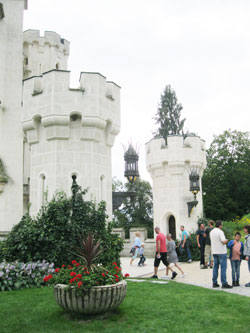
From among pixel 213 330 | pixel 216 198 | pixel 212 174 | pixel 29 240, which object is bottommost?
pixel 213 330

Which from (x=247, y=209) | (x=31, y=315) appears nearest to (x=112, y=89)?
(x=31, y=315)

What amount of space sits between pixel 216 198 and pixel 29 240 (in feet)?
85.9

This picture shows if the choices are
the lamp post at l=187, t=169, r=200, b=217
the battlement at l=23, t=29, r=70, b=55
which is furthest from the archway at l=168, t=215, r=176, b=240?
the battlement at l=23, t=29, r=70, b=55

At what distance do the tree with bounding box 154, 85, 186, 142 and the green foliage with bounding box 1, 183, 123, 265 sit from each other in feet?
110

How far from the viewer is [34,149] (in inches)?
448

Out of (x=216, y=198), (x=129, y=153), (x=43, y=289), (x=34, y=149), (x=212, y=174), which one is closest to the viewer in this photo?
(x=43, y=289)

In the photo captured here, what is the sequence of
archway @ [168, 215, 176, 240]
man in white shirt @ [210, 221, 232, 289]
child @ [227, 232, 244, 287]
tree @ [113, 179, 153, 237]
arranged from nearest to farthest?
1. man in white shirt @ [210, 221, 232, 289]
2. child @ [227, 232, 244, 287]
3. archway @ [168, 215, 176, 240]
4. tree @ [113, 179, 153, 237]

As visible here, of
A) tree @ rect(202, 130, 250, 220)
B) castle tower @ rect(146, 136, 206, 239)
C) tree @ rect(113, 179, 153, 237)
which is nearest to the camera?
castle tower @ rect(146, 136, 206, 239)

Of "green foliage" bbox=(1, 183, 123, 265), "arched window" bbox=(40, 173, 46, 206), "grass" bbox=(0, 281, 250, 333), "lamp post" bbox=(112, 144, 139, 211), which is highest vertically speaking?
"lamp post" bbox=(112, 144, 139, 211)

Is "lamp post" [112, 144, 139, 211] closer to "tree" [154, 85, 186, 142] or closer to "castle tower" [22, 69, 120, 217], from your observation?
"castle tower" [22, 69, 120, 217]

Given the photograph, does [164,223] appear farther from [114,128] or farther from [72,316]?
[72,316]

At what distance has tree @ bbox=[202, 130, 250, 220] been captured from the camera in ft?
105

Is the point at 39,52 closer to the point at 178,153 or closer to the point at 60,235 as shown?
the point at 178,153

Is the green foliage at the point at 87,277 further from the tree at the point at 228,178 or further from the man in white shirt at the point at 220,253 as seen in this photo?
the tree at the point at 228,178
